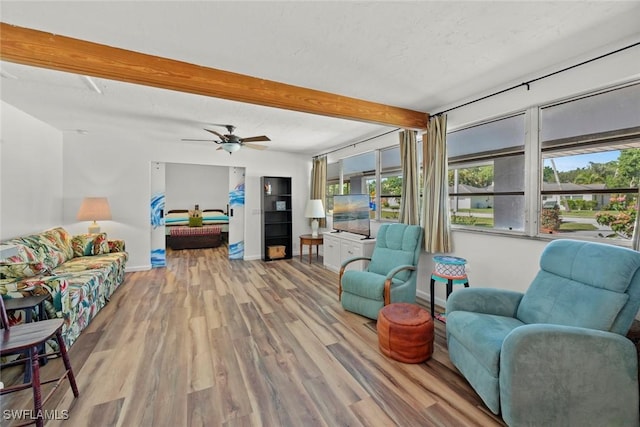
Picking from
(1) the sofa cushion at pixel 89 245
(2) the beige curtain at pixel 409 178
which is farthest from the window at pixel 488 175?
(1) the sofa cushion at pixel 89 245

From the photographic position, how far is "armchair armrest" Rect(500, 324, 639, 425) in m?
1.37

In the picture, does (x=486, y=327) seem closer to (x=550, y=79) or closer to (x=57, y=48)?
(x=550, y=79)

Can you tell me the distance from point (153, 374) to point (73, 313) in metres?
1.10

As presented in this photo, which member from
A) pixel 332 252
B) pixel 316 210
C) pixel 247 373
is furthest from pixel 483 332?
pixel 316 210

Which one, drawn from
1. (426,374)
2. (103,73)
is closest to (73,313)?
(103,73)

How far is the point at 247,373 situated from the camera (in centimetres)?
197

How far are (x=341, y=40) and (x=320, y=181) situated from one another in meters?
4.24

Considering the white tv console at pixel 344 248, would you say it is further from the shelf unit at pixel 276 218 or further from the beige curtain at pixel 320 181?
the shelf unit at pixel 276 218

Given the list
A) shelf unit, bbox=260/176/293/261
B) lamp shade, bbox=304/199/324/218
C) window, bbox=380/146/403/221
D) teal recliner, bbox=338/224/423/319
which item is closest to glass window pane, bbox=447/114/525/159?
window, bbox=380/146/403/221

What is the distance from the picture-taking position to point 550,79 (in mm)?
2264

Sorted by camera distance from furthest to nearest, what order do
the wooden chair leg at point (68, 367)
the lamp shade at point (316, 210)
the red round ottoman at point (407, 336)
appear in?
1. the lamp shade at point (316, 210)
2. the red round ottoman at point (407, 336)
3. the wooden chair leg at point (68, 367)

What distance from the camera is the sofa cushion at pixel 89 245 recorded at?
3.68m

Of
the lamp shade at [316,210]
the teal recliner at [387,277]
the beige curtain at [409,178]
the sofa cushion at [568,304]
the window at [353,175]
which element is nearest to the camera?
the sofa cushion at [568,304]

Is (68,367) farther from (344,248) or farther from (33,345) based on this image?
(344,248)
